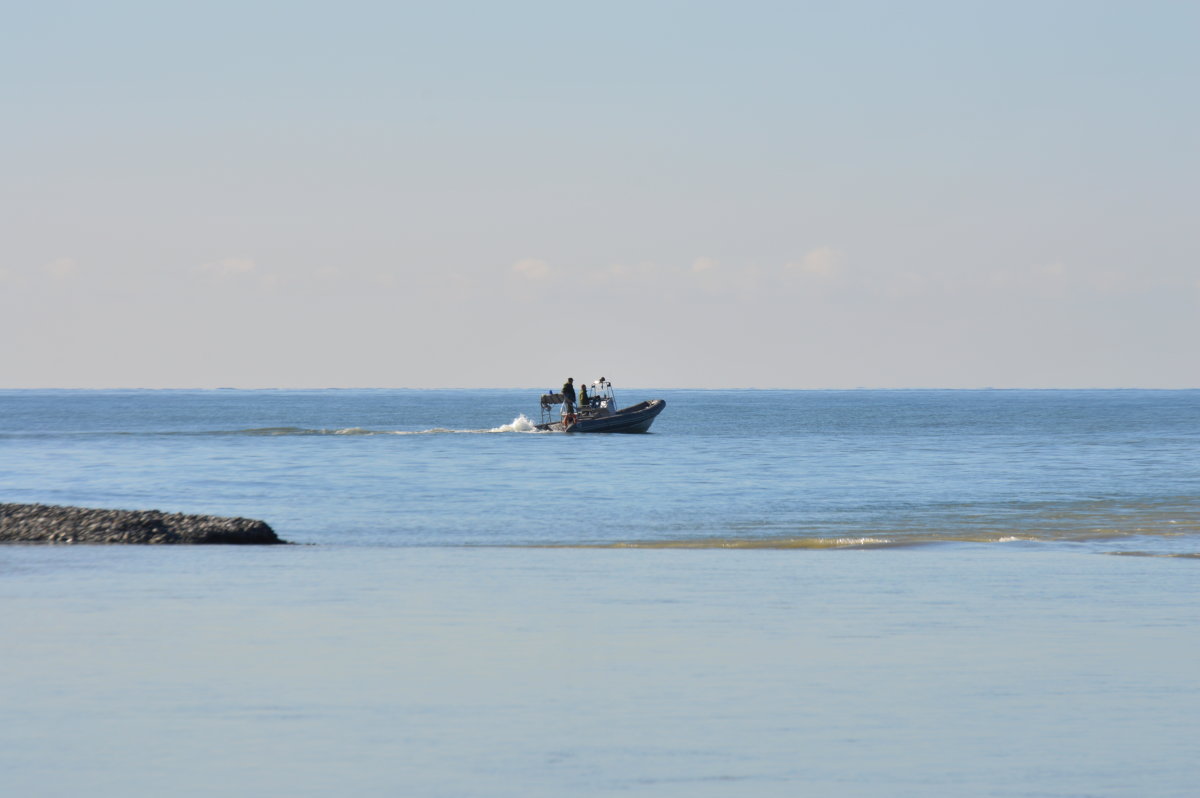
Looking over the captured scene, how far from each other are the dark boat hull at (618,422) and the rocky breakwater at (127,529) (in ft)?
168

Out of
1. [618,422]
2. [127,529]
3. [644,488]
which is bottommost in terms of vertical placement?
[644,488]

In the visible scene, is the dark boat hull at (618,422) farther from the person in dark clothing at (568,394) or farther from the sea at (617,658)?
the sea at (617,658)

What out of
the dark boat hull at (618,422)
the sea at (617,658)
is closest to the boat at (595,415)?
the dark boat hull at (618,422)

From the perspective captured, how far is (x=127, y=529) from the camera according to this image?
2231cm

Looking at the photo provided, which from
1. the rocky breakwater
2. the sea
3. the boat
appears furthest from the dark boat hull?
the rocky breakwater

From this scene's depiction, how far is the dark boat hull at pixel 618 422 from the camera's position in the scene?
2918 inches

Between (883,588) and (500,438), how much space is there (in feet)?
202

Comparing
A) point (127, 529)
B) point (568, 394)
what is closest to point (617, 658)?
point (127, 529)

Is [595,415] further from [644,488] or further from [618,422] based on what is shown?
[644,488]

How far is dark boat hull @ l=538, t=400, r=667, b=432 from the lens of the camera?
243 ft

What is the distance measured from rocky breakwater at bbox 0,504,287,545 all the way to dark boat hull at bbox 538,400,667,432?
51.1m

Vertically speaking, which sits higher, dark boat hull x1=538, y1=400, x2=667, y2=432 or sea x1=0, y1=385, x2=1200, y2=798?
dark boat hull x1=538, y1=400, x2=667, y2=432

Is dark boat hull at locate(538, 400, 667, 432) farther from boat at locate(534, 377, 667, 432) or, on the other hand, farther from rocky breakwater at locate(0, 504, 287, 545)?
rocky breakwater at locate(0, 504, 287, 545)

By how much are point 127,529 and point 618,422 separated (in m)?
53.9
